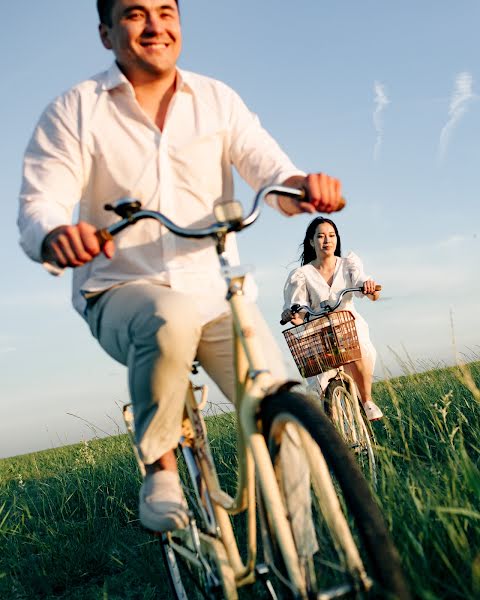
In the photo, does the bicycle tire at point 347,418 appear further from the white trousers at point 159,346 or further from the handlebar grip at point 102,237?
the handlebar grip at point 102,237

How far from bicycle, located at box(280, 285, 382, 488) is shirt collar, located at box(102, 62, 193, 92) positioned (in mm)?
3086

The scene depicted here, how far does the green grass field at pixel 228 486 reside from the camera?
264 centimetres

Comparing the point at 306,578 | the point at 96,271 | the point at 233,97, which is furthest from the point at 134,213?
the point at 306,578

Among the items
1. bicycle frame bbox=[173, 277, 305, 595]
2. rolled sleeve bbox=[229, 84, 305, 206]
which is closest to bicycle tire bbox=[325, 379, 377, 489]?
rolled sleeve bbox=[229, 84, 305, 206]

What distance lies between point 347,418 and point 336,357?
22.7 inches

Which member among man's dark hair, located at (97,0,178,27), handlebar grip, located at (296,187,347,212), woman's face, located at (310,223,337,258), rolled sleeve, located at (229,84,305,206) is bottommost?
woman's face, located at (310,223,337,258)

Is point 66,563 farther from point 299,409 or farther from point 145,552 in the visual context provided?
point 299,409

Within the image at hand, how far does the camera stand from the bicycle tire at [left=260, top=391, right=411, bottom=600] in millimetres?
1786

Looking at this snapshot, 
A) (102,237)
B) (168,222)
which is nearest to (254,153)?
(168,222)

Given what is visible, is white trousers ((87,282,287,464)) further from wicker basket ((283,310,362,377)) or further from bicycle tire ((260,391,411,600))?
wicker basket ((283,310,362,377))

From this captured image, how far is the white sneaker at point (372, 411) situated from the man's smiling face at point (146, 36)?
390 cm

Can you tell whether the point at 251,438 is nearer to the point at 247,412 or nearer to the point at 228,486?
the point at 247,412

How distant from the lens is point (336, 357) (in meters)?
5.77

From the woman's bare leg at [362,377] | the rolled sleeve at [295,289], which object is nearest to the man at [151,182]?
the woman's bare leg at [362,377]
